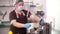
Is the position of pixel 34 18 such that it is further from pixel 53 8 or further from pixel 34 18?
pixel 53 8

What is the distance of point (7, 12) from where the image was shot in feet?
2.68

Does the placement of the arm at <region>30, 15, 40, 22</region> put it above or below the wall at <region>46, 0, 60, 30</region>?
below

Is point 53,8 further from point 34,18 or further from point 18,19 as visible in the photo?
point 18,19

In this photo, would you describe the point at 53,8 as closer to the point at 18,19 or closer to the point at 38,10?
the point at 38,10

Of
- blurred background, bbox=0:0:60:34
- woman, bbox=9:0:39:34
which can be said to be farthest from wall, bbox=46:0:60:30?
woman, bbox=9:0:39:34

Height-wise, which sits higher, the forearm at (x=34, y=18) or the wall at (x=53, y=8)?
the wall at (x=53, y=8)

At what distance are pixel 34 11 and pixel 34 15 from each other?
3 centimetres

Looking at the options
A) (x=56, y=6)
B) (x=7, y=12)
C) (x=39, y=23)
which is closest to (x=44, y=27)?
(x=39, y=23)

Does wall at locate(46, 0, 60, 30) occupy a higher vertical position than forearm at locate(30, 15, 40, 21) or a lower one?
higher

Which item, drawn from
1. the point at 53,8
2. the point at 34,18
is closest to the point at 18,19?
the point at 34,18

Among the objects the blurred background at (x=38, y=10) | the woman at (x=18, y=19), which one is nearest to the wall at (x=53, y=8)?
the blurred background at (x=38, y=10)

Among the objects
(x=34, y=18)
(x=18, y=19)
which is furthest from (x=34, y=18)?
(x=18, y=19)

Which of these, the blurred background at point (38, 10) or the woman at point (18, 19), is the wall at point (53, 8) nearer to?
the blurred background at point (38, 10)

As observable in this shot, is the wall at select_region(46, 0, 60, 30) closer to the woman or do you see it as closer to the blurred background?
the blurred background
